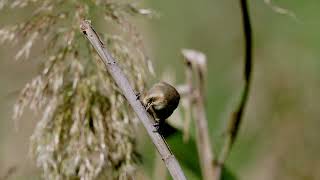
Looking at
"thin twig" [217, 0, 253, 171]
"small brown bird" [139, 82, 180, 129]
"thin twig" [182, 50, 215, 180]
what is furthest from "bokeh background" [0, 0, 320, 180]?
"small brown bird" [139, 82, 180, 129]

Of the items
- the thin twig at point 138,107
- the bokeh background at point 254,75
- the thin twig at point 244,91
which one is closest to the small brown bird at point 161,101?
the thin twig at point 138,107

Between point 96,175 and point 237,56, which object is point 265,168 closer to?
point 237,56

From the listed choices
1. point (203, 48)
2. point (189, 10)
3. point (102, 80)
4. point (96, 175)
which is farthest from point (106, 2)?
point (189, 10)

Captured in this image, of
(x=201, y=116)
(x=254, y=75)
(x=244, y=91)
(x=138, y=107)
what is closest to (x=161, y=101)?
(x=138, y=107)

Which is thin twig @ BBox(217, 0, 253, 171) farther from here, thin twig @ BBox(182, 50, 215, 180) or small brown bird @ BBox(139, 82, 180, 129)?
small brown bird @ BBox(139, 82, 180, 129)

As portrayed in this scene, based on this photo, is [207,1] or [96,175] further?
[207,1]

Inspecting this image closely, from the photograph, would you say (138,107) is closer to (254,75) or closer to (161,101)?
(161,101)

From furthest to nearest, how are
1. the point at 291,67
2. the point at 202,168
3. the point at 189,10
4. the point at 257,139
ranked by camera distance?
the point at 189,10 → the point at 291,67 → the point at 257,139 → the point at 202,168
